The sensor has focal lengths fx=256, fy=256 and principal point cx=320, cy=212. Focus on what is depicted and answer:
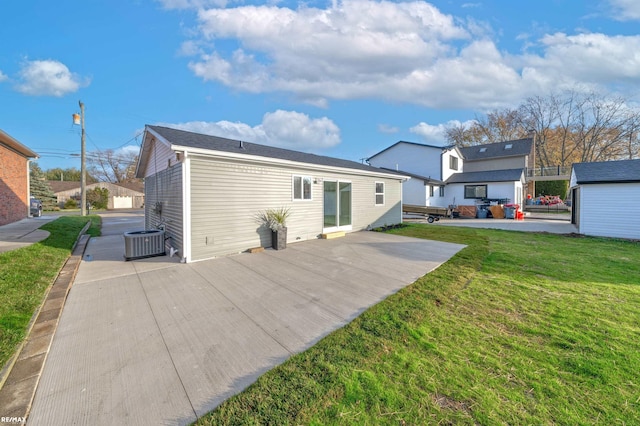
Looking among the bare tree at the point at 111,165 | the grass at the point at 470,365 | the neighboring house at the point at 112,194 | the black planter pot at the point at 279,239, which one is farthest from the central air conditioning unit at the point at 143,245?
the bare tree at the point at 111,165

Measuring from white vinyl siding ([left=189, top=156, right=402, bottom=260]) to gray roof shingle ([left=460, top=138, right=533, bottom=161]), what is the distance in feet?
76.8

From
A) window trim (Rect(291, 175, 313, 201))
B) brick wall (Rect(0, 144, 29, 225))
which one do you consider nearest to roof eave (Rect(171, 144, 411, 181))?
window trim (Rect(291, 175, 313, 201))

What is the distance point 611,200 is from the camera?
1027cm

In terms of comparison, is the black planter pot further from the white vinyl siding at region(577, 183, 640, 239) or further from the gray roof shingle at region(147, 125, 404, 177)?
the white vinyl siding at region(577, 183, 640, 239)

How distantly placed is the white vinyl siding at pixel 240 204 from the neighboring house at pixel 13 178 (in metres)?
9.84

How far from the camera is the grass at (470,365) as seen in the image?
72.9 inches

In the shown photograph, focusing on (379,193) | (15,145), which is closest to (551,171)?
(379,193)

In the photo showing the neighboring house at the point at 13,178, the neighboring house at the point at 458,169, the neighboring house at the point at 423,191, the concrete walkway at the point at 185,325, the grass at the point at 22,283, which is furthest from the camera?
the neighboring house at the point at 458,169

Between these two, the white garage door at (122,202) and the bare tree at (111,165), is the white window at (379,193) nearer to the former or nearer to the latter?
the white garage door at (122,202)

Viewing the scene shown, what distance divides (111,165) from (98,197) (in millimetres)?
15327

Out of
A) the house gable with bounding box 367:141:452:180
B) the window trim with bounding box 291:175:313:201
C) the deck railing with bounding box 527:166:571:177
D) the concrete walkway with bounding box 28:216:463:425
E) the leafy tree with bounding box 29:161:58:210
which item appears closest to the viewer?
the concrete walkway with bounding box 28:216:463:425

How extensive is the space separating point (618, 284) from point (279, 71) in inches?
590

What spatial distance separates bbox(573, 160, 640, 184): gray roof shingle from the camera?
390 inches

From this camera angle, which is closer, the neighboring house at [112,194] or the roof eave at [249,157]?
the roof eave at [249,157]
